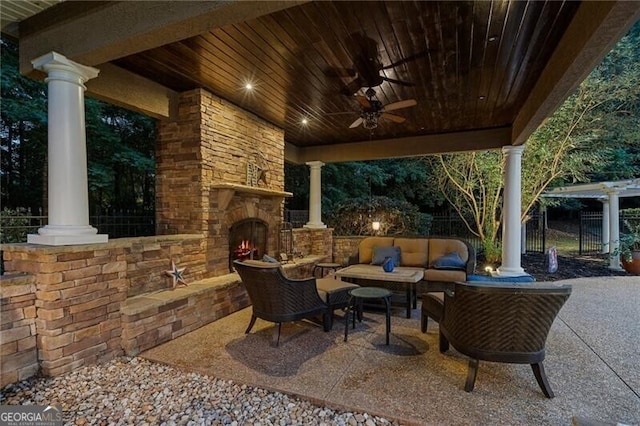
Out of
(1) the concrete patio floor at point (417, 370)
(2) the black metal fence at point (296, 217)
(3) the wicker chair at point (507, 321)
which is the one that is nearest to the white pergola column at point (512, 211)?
(1) the concrete patio floor at point (417, 370)

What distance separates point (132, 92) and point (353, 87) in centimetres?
265

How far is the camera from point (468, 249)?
17.6ft

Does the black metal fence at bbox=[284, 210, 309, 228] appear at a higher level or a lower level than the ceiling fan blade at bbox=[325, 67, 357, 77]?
lower

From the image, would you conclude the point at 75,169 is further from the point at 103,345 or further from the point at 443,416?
the point at 443,416

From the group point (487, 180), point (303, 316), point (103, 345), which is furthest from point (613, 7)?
point (487, 180)

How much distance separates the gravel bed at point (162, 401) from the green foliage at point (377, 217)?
661 cm

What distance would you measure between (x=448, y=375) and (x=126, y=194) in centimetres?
706

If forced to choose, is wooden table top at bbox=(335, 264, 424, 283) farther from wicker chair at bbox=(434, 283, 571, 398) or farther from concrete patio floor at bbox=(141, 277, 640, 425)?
wicker chair at bbox=(434, 283, 571, 398)

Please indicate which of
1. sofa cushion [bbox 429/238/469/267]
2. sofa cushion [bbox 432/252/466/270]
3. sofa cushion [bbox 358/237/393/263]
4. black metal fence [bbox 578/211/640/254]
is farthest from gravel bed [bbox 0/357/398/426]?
black metal fence [bbox 578/211/640/254]

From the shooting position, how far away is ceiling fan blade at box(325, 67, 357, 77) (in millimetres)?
3551

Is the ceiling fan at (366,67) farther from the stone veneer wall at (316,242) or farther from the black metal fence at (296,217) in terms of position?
the black metal fence at (296,217)

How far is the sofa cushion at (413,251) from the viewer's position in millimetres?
5523

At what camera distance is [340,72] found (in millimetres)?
3619

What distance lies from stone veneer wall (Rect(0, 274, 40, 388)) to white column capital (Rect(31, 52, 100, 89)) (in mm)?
1729
